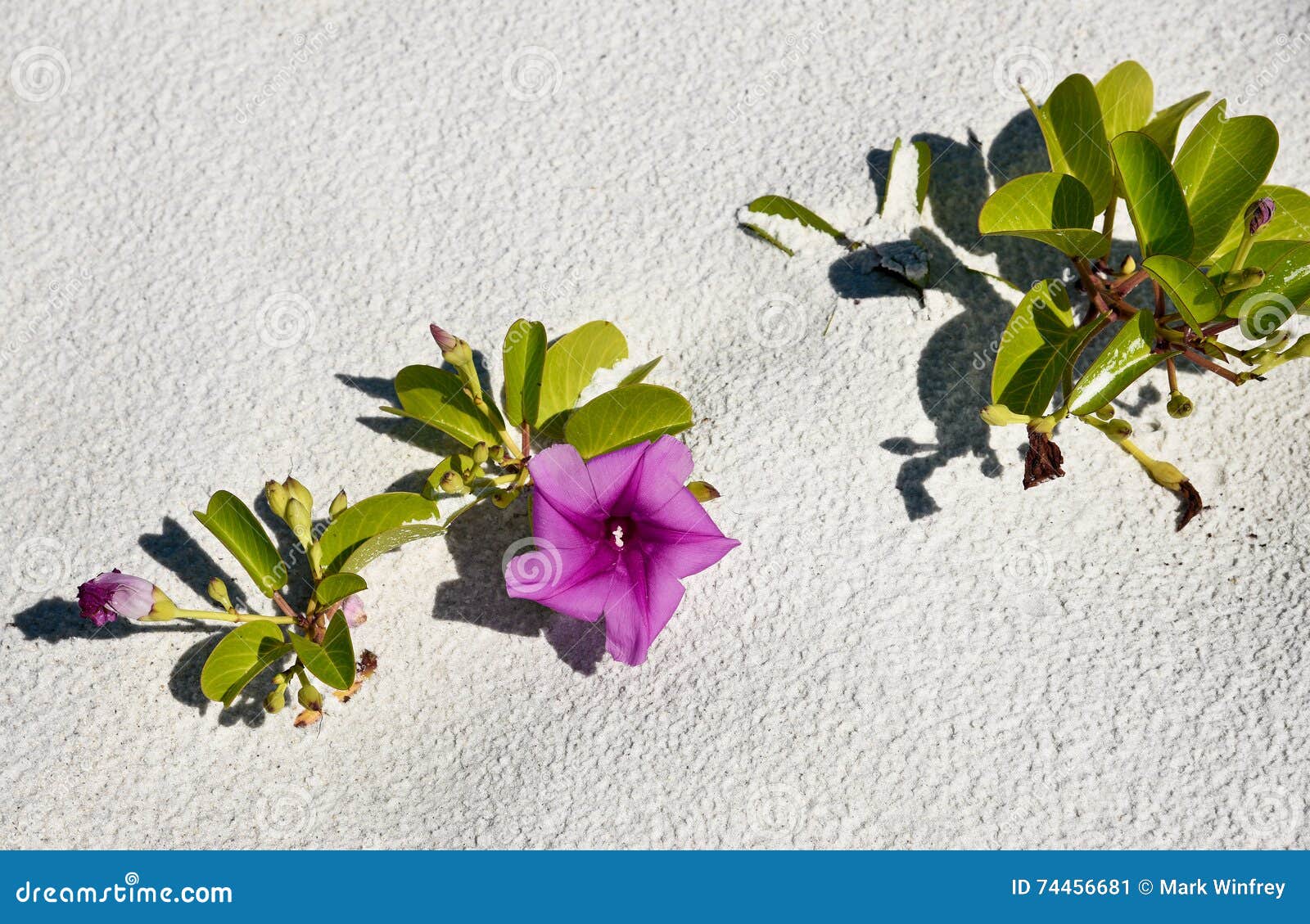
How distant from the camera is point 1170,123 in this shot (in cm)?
184

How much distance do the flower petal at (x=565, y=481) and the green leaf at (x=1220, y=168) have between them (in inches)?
40.0

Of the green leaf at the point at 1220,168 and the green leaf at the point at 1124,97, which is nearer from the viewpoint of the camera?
the green leaf at the point at 1220,168

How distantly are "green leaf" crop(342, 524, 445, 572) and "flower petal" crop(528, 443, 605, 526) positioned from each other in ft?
0.53

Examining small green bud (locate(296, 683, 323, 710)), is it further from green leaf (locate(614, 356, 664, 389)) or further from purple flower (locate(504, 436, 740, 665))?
green leaf (locate(614, 356, 664, 389))

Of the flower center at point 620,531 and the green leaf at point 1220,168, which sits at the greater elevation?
the green leaf at point 1220,168

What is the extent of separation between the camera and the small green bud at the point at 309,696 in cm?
155

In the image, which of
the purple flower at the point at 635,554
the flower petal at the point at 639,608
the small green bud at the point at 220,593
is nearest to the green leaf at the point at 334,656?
the small green bud at the point at 220,593

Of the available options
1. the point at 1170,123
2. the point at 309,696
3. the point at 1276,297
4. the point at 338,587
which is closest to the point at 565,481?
the point at 338,587

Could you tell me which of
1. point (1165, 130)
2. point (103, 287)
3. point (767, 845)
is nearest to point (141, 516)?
point (103, 287)

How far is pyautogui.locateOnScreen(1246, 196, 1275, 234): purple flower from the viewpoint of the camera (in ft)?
5.12

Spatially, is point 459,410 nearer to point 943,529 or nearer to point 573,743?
point 573,743

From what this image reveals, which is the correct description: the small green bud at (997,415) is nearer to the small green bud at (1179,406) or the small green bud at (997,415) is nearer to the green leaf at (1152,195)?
the small green bud at (1179,406)

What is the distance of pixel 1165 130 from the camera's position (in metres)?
1.84

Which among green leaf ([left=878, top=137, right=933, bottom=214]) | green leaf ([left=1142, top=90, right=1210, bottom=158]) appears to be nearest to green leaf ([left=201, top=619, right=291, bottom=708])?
green leaf ([left=878, top=137, right=933, bottom=214])
